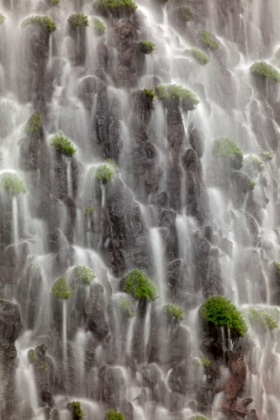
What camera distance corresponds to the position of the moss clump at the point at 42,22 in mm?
15883

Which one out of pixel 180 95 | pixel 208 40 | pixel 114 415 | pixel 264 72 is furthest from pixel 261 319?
pixel 208 40

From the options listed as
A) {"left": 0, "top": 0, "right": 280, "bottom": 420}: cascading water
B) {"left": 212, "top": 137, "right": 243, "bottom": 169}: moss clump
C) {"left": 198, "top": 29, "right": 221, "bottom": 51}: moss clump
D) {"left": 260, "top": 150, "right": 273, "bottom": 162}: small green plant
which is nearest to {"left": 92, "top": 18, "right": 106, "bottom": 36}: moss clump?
{"left": 0, "top": 0, "right": 280, "bottom": 420}: cascading water

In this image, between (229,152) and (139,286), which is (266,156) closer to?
(229,152)

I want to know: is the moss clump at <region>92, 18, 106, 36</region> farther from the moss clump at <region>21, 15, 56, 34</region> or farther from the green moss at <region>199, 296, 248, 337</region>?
the green moss at <region>199, 296, 248, 337</region>

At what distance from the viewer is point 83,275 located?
1214 centimetres

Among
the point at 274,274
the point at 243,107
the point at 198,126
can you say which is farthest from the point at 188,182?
the point at 243,107

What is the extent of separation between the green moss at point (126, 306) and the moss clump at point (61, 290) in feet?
4.80

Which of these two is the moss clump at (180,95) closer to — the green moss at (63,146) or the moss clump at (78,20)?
the moss clump at (78,20)

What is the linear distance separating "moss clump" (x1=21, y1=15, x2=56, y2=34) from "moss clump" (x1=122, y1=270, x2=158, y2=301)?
9.20 meters

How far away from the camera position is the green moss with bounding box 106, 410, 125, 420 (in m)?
11.0

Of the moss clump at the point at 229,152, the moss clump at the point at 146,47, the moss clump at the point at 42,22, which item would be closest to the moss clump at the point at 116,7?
the moss clump at the point at 146,47

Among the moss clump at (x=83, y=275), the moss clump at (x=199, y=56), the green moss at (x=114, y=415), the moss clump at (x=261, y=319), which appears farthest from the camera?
the moss clump at (x=199, y=56)

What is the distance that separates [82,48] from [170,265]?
28.2 ft

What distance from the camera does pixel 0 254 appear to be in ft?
39.7
